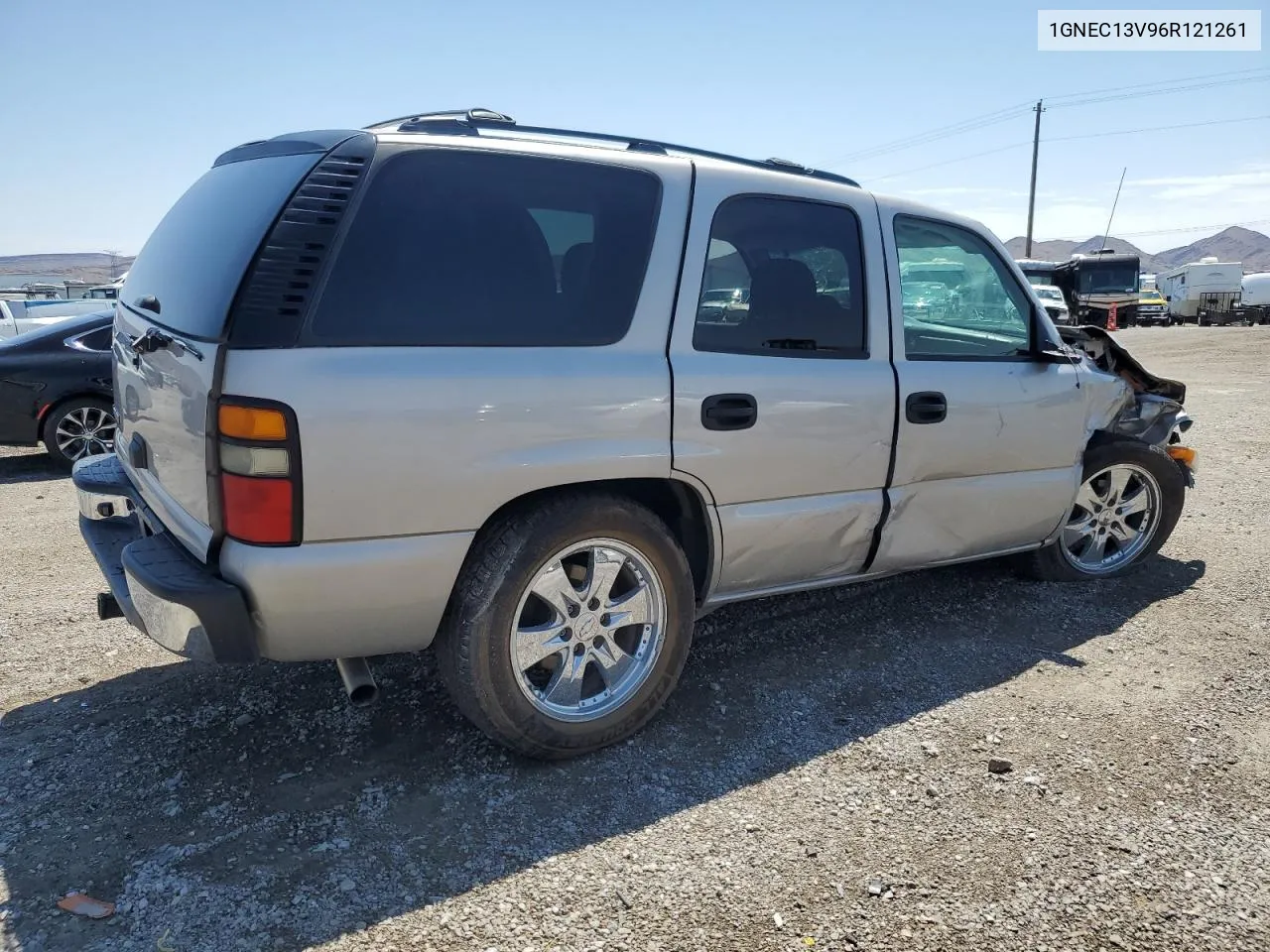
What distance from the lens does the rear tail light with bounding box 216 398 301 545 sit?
8.02ft

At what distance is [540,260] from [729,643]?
195 centimetres

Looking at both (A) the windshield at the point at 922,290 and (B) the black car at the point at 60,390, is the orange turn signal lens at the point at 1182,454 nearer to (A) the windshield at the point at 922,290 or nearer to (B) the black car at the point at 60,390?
(A) the windshield at the point at 922,290

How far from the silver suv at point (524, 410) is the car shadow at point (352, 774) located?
27 cm

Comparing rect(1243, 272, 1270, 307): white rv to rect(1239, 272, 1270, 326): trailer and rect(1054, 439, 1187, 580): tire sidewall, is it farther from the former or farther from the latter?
rect(1054, 439, 1187, 580): tire sidewall

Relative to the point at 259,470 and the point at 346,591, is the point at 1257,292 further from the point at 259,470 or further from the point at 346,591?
the point at 259,470

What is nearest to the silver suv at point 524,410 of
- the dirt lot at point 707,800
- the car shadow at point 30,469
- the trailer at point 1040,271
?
the dirt lot at point 707,800

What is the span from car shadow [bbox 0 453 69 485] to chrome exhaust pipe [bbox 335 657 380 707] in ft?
20.8

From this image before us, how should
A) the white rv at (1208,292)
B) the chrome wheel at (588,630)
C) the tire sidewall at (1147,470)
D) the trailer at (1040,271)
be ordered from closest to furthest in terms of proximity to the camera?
the chrome wheel at (588,630)
the tire sidewall at (1147,470)
the trailer at (1040,271)
the white rv at (1208,292)

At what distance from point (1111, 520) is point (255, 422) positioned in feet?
14.1

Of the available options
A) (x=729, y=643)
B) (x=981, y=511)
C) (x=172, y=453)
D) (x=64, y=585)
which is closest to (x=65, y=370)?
(x=64, y=585)

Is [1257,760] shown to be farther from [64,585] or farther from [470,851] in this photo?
[64,585]

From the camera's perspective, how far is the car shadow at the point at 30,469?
7.84m

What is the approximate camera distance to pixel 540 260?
2910 mm

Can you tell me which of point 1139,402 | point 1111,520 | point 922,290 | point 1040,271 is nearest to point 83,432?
point 922,290
